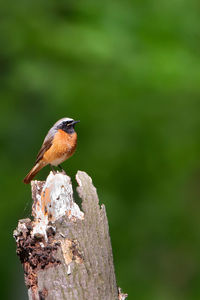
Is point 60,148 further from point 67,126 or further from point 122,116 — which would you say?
point 122,116

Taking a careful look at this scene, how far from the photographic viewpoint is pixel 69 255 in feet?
14.4

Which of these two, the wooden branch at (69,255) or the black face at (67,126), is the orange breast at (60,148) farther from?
the wooden branch at (69,255)

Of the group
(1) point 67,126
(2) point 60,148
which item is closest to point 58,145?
(2) point 60,148

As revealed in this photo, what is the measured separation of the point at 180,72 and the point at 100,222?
616cm

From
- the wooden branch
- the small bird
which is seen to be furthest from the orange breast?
the wooden branch

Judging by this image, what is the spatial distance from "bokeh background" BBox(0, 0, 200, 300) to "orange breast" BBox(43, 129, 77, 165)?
3.00 metres

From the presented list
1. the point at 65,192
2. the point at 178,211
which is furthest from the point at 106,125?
the point at 65,192

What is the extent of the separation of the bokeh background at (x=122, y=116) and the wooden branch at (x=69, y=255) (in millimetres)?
6160

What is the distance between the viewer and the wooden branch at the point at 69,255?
14.1 feet

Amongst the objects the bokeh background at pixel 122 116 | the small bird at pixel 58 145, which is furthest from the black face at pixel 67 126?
the bokeh background at pixel 122 116

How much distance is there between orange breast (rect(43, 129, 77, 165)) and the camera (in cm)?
759

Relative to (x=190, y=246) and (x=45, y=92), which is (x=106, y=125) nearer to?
(x=45, y=92)

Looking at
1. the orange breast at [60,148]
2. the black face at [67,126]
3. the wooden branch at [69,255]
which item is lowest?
the wooden branch at [69,255]

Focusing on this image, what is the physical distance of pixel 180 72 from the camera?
10359 millimetres
